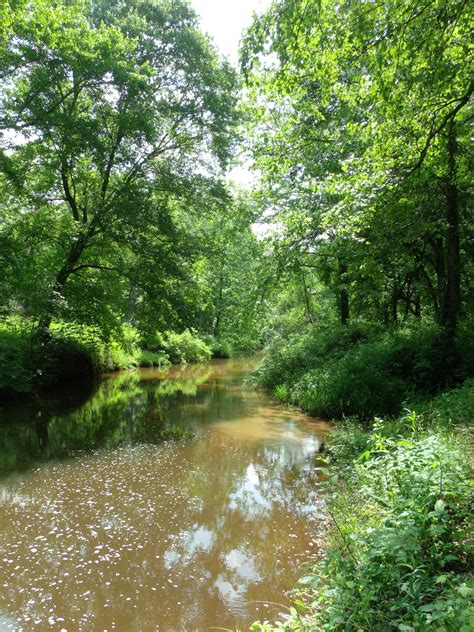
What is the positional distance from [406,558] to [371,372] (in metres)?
7.44

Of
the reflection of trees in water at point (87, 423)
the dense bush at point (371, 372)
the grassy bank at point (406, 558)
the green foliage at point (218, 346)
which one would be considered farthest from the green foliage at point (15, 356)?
the green foliage at point (218, 346)

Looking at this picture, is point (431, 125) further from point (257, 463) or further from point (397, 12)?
point (257, 463)

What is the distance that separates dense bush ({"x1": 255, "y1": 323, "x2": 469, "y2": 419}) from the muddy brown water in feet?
3.43

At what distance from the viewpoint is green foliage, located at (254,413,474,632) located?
248cm

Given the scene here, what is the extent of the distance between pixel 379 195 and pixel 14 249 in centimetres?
978

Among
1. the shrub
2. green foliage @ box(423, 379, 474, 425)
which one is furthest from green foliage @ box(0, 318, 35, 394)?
the shrub

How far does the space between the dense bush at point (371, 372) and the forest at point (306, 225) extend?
0.06 meters

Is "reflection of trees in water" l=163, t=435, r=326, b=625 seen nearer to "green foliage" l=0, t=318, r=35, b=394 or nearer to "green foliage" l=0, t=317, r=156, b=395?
"green foliage" l=0, t=318, r=35, b=394

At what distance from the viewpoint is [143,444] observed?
29.0 ft

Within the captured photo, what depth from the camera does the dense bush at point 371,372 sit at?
366 inches

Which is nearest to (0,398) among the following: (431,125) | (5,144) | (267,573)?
(5,144)

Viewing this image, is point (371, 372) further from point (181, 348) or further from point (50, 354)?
point (181, 348)

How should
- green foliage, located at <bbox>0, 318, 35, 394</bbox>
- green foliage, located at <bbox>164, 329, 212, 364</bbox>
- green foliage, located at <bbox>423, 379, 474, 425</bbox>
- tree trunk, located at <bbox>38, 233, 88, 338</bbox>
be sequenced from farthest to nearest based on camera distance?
green foliage, located at <bbox>164, 329, 212, 364</bbox>
tree trunk, located at <bbox>38, 233, 88, 338</bbox>
green foliage, located at <bbox>0, 318, 35, 394</bbox>
green foliage, located at <bbox>423, 379, 474, 425</bbox>

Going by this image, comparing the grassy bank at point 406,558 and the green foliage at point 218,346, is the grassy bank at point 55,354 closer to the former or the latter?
the grassy bank at point 406,558
